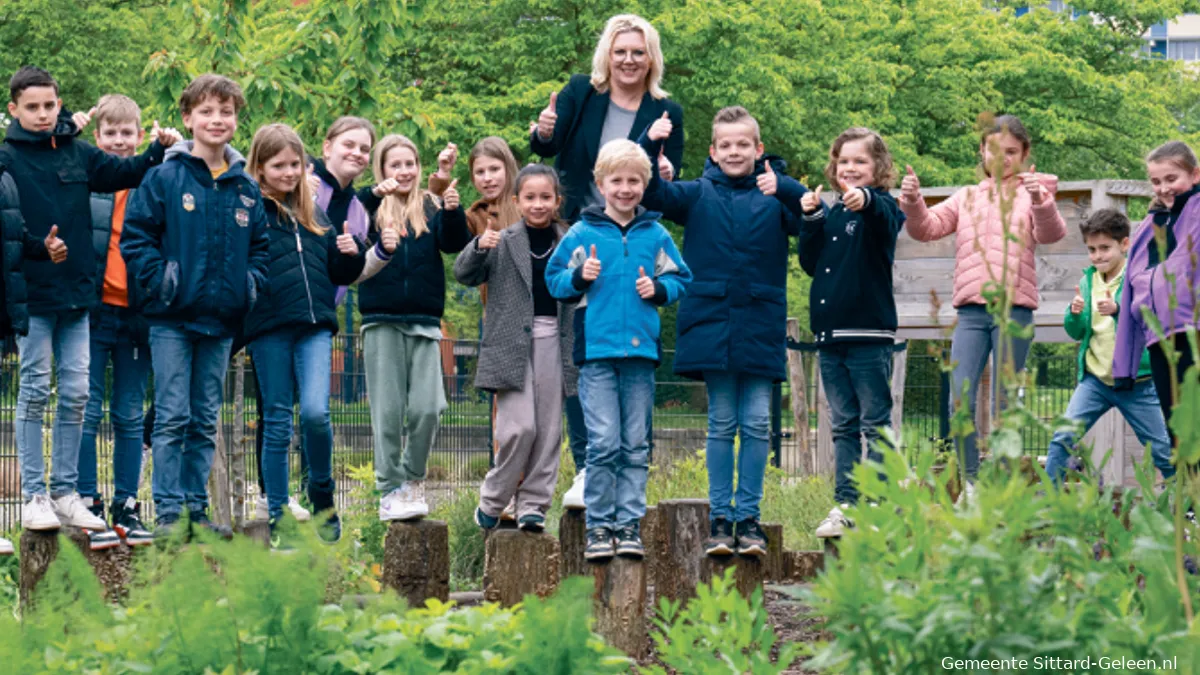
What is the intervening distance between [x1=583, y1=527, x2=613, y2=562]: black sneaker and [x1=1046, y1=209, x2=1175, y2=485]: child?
111 inches

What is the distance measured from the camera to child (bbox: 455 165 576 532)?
6.63 metres

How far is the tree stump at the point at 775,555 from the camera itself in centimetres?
741

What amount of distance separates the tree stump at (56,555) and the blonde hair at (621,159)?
244 cm

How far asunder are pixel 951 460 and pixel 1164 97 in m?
31.7

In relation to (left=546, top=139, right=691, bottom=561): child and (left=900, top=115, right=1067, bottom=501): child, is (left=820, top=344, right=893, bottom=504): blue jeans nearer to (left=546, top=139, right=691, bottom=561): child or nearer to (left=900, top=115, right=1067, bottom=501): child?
(left=900, top=115, right=1067, bottom=501): child

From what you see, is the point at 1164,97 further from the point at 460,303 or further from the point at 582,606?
the point at 582,606

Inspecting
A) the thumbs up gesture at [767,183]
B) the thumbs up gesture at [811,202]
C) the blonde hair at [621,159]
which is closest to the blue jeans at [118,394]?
the blonde hair at [621,159]

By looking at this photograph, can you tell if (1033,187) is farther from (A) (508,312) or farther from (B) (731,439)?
(A) (508,312)

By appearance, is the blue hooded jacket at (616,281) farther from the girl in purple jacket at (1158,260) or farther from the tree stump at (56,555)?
the girl in purple jacket at (1158,260)

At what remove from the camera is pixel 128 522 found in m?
6.73

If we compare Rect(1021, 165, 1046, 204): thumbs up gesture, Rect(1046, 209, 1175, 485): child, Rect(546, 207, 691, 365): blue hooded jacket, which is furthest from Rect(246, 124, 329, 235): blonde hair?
Rect(1046, 209, 1175, 485): child

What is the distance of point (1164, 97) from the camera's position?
32188mm

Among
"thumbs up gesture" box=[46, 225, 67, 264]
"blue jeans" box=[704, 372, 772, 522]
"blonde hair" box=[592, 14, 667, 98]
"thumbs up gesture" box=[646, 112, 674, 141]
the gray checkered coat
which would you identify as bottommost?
"blue jeans" box=[704, 372, 772, 522]

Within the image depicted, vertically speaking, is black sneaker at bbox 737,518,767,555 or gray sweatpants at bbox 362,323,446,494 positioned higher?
gray sweatpants at bbox 362,323,446,494
